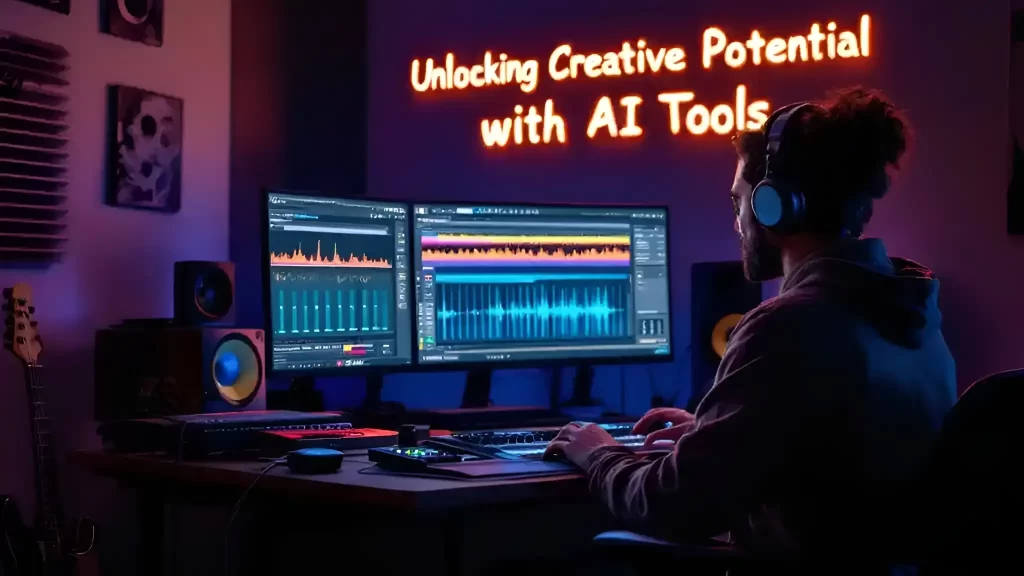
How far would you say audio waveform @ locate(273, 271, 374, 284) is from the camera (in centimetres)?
235

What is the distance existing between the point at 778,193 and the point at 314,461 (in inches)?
33.2

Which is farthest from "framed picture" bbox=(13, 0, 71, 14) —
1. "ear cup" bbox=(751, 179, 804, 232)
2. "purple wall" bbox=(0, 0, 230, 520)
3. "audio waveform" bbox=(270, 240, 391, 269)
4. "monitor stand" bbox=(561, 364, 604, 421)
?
"ear cup" bbox=(751, 179, 804, 232)

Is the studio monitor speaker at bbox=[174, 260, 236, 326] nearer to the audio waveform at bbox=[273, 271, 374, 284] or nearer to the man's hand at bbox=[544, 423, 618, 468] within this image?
the audio waveform at bbox=[273, 271, 374, 284]

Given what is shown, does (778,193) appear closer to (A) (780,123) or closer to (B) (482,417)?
(A) (780,123)

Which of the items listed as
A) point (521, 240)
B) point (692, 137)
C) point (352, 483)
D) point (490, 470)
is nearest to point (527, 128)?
point (692, 137)

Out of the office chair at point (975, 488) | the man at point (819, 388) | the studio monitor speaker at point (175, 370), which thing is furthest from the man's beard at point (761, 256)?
the studio monitor speaker at point (175, 370)

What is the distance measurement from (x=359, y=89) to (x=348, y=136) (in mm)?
162

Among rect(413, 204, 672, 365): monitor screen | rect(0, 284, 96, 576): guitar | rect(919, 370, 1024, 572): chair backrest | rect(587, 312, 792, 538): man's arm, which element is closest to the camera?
rect(919, 370, 1024, 572): chair backrest

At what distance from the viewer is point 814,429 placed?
1415 mm

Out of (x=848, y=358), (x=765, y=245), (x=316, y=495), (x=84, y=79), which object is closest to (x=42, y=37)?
(x=84, y=79)

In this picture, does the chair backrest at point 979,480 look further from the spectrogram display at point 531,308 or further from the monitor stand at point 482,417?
the spectrogram display at point 531,308

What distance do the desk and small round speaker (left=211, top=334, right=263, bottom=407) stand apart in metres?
0.24

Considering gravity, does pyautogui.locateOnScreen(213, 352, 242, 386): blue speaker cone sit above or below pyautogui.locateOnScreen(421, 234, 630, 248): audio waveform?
below

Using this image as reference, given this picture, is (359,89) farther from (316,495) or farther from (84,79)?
(316,495)
